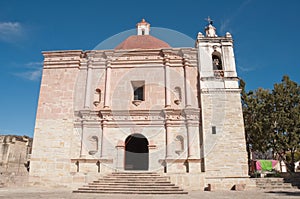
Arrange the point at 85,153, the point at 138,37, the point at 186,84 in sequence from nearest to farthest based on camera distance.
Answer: the point at 85,153, the point at 186,84, the point at 138,37

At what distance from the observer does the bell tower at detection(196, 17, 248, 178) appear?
11516mm

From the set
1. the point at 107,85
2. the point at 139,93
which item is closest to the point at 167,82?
the point at 139,93

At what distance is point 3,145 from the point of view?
14219 millimetres

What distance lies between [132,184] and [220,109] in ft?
19.0

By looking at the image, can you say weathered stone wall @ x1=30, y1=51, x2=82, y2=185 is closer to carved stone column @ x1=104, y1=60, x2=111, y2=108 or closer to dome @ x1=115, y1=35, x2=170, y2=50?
carved stone column @ x1=104, y1=60, x2=111, y2=108

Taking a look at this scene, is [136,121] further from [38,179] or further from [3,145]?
[3,145]

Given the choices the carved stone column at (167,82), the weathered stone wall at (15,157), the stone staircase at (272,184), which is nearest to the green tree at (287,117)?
the stone staircase at (272,184)

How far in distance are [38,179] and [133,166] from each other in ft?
→ 16.6

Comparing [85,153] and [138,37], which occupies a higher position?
[138,37]

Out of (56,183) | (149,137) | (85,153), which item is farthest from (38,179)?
(149,137)

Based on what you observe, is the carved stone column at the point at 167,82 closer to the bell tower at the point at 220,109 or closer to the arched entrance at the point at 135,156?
the bell tower at the point at 220,109

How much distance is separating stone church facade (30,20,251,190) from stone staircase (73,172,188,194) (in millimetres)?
525

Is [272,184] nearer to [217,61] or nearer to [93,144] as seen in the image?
[217,61]

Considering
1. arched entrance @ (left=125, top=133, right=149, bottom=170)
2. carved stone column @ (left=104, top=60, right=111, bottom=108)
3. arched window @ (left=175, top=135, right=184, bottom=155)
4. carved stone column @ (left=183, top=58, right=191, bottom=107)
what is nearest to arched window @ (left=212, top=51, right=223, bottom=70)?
carved stone column @ (left=183, top=58, right=191, bottom=107)
